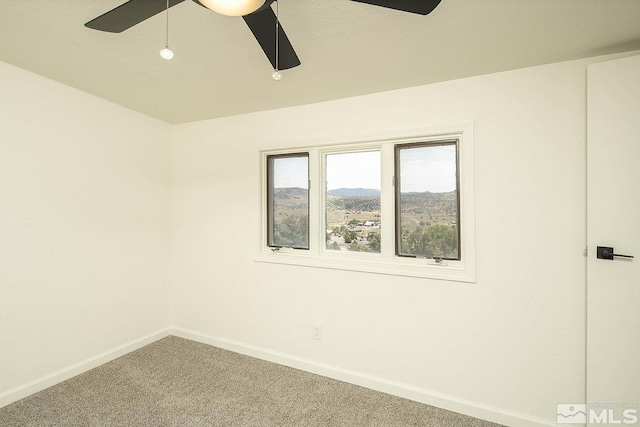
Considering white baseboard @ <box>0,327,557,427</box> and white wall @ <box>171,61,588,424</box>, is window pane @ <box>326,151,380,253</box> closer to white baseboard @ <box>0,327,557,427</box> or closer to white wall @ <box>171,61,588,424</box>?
white wall @ <box>171,61,588,424</box>

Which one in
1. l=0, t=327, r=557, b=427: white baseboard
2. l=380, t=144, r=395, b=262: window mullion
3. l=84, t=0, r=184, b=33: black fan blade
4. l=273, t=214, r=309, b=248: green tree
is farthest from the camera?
l=273, t=214, r=309, b=248: green tree

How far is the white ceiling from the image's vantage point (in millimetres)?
1435

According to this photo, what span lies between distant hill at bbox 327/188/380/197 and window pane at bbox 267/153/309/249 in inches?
10.6

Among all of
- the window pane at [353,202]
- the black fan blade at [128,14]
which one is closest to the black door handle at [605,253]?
the window pane at [353,202]

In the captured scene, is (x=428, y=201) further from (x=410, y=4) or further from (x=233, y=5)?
(x=233, y=5)

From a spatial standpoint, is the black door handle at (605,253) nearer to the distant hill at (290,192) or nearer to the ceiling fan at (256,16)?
the ceiling fan at (256,16)

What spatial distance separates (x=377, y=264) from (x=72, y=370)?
260 cm

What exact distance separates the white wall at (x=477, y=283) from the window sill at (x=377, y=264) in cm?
6

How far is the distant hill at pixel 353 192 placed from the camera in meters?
2.51

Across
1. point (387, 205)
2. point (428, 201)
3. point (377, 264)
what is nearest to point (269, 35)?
point (387, 205)

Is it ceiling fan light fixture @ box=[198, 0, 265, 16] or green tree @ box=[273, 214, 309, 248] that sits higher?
ceiling fan light fixture @ box=[198, 0, 265, 16]

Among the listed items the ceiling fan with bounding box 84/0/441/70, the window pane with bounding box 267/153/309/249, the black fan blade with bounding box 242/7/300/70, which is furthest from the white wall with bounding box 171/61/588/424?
the ceiling fan with bounding box 84/0/441/70

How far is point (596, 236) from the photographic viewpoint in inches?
68.9

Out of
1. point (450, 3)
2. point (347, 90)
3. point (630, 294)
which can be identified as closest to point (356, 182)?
point (347, 90)
